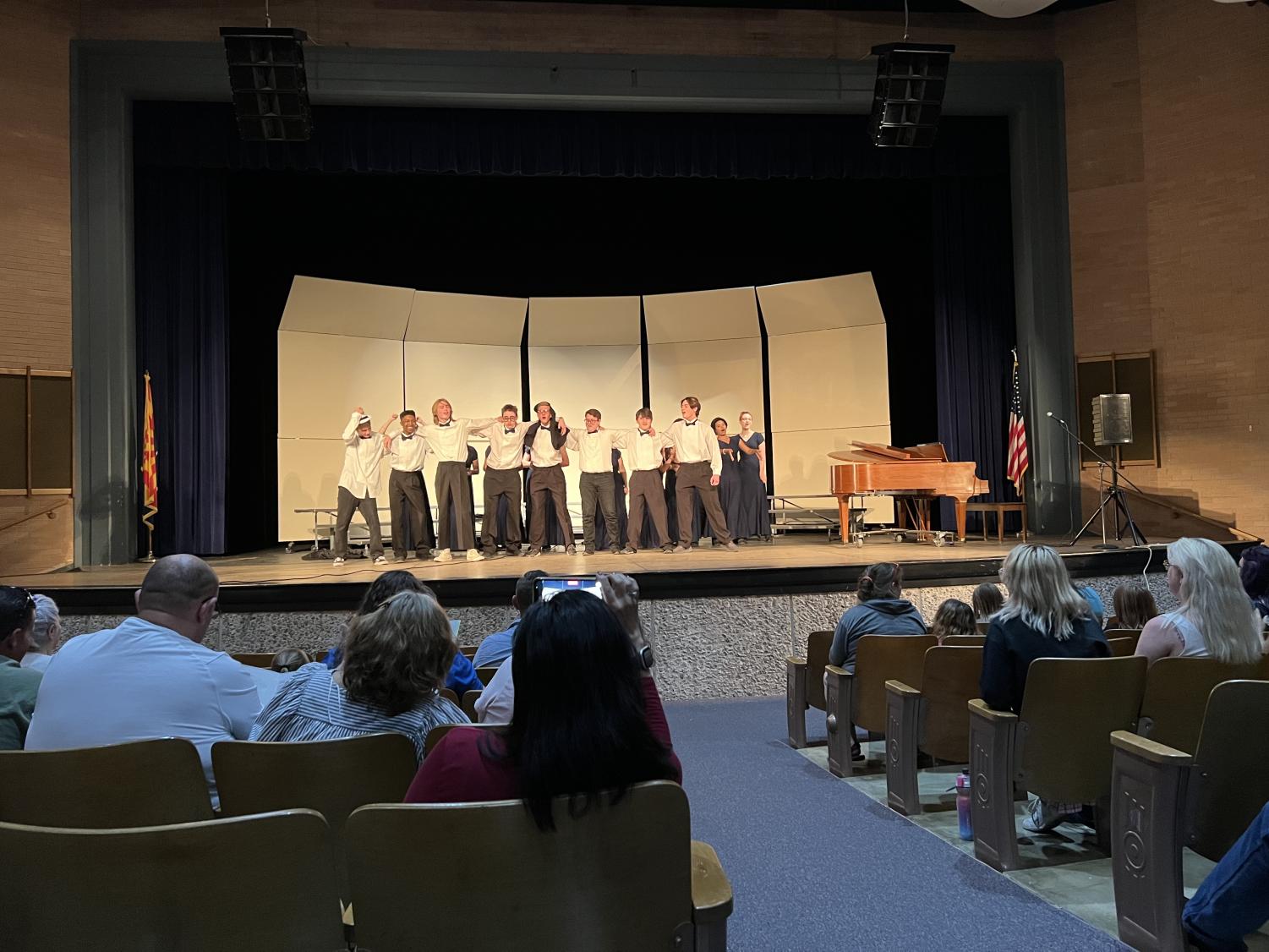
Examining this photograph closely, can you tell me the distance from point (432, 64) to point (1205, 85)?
751cm

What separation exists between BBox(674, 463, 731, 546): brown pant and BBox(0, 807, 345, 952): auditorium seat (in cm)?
859

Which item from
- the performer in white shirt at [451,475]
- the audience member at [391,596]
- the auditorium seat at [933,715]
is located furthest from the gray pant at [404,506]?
the auditorium seat at [933,715]

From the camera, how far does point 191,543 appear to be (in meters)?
10.4

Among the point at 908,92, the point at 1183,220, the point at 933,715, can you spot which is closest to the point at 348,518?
the point at 908,92

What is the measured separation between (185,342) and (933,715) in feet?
29.4

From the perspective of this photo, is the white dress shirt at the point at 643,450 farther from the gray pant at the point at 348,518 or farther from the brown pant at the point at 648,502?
the gray pant at the point at 348,518

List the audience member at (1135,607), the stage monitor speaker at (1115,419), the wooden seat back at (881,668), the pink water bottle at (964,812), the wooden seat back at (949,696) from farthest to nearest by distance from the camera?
the stage monitor speaker at (1115,419), the audience member at (1135,607), the wooden seat back at (881,668), the wooden seat back at (949,696), the pink water bottle at (964,812)

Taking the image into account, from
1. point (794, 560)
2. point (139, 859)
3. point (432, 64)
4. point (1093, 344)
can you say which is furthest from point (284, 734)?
point (1093, 344)

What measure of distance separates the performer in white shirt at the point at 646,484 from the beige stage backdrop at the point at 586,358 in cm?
348

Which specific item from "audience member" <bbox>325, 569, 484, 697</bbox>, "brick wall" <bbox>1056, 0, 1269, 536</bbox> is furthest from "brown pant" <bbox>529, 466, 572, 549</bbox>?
"audience member" <bbox>325, 569, 484, 697</bbox>

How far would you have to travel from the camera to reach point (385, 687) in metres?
2.15

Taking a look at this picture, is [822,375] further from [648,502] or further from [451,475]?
[451,475]

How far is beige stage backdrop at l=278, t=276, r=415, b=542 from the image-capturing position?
39.8 ft

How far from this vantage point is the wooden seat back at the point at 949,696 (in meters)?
3.67
